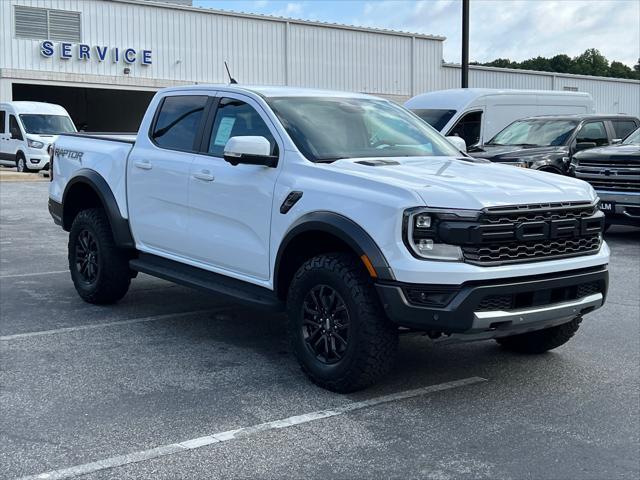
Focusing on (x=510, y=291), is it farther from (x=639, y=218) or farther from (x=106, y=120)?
(x=106, y=120)

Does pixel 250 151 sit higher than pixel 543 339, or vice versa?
pixel 250 151

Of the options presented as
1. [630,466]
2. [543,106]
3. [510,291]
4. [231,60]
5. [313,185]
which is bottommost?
[630,466]

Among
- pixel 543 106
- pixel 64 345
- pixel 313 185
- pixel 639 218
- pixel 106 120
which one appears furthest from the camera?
pixel 106 120

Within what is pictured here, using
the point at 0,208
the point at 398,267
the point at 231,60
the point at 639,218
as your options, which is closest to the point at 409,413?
the point at 398,267

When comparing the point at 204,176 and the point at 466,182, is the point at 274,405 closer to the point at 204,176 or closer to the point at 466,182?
the point at 466,182

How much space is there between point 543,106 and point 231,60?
64.3 ft

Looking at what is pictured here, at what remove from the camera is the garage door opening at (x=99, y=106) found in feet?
138

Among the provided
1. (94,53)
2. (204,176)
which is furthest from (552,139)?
(94,53)

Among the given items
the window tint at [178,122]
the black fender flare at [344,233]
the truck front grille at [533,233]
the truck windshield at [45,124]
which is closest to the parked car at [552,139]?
the window tint at [178,122]

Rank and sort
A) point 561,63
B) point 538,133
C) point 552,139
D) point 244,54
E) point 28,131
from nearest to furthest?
point 552,139 < point 538,133 < point 28,131 < point 244,54 < point 561,63

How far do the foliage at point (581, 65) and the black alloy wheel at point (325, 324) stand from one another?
3220 inches

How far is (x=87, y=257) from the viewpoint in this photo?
7754 millimetres

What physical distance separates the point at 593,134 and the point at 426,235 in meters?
11.5

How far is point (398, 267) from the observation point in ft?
15.9
